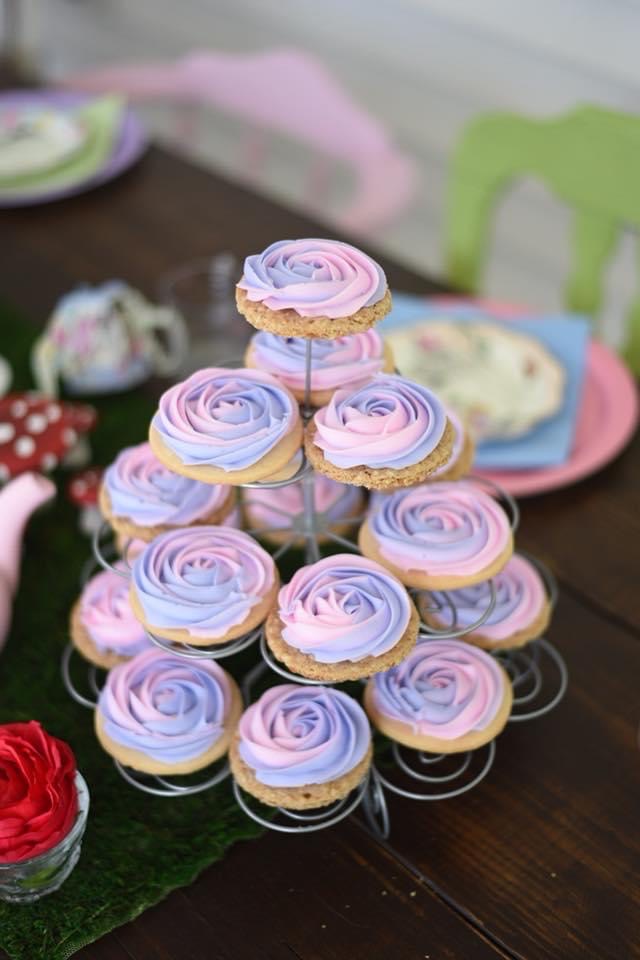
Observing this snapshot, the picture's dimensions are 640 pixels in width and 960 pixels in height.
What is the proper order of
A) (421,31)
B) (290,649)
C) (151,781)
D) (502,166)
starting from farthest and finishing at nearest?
(421,31)
(502,166)
(151,781)
(290,649)

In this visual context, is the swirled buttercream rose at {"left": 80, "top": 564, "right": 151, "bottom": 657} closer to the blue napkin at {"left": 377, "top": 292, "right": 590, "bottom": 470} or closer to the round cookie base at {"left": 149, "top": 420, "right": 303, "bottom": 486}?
the round cookie base at {"left": 149, "top": 420, "right": 303, "bottom": 486}

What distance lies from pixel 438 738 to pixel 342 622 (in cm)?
16

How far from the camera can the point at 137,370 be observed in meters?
1.45

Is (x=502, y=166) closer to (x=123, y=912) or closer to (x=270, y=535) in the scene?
(x=270, y=535)

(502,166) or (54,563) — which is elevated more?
(502,166)

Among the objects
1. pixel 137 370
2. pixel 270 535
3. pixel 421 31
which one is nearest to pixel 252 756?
pixel 270 535

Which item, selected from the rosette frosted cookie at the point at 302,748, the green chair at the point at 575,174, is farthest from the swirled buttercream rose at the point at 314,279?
the green chair at the point at 575,174

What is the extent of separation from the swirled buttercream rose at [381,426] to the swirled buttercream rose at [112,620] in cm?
27

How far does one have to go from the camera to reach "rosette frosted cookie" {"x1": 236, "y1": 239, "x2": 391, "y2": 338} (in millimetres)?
786

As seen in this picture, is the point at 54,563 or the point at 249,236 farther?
the point at 249,236

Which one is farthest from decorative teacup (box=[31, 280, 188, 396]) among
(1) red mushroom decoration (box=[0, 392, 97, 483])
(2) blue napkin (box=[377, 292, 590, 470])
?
(2) blue napkin (box=[377, 292, 590, 470])

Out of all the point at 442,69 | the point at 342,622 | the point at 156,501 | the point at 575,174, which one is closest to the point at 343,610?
the point at 342,622

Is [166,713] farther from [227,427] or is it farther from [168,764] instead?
→ [227,427]

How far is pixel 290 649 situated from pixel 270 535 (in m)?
0.31
